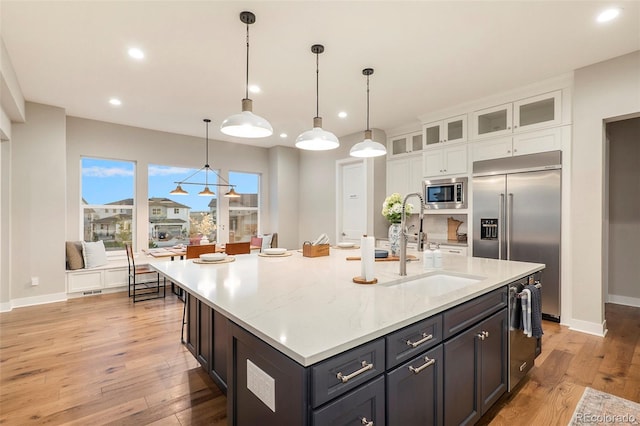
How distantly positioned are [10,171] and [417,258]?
5277 mm

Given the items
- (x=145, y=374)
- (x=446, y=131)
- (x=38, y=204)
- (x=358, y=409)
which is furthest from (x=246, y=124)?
(x=38, y=204)

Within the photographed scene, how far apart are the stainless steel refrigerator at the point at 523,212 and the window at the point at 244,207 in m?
4.69

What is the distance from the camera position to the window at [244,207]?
266 inches

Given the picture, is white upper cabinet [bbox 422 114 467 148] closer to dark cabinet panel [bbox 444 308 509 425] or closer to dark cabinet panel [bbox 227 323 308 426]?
dark cabinet panel [bbox 444 308 509 425]

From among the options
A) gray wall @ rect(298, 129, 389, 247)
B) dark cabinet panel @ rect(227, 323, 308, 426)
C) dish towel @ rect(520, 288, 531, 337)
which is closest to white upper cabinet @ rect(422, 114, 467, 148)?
gray wall @ rect(298, 129, 389, 247)

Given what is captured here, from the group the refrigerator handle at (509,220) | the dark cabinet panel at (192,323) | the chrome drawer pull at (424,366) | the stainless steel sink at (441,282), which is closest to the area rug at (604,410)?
the stainless steel sink at (441,282)

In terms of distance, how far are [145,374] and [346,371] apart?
2.22 meters

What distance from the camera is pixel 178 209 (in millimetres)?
6094

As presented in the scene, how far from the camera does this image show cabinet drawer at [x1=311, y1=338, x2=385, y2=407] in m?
1.00

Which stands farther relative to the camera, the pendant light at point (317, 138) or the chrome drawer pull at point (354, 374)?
the pendant light at point (317, 138)

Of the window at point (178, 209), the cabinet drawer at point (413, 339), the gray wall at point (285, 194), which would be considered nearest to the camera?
the cabinet drawer at point (413, 339)

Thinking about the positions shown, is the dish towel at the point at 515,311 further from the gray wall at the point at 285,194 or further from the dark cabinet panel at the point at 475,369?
the gray wall at the point at 285,194

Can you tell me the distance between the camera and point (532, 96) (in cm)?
373

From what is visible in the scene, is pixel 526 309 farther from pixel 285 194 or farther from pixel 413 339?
pixel 285 194
